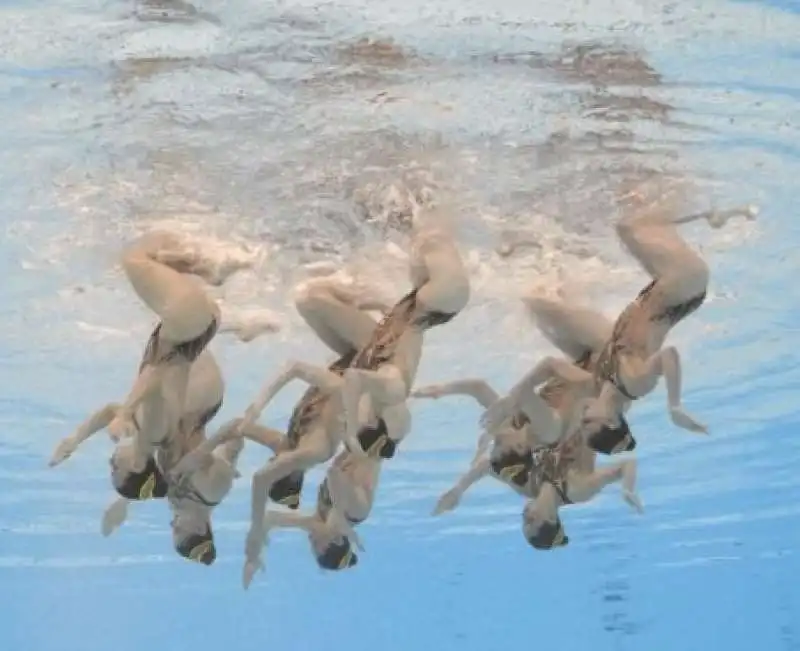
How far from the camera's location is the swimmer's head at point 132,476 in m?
7.62

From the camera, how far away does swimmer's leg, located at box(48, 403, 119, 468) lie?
7227 millimetres

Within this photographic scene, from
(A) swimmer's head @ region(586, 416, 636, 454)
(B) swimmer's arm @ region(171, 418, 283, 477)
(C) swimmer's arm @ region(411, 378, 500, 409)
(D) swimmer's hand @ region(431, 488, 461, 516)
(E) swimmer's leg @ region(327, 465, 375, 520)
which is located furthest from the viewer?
(E) swimmer's leg @ region(327, 465, 375, 520)

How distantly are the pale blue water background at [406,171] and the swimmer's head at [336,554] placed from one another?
92.4 inches

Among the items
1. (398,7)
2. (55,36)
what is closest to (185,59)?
(55,36)

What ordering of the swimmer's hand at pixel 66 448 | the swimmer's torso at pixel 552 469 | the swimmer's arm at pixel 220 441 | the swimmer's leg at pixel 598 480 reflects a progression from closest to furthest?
the swimmer's hand at pixel 66 448 < the swimmer's arm at pixel 220 441 < the swimmer's leg at pixel 598 480 < the swimmer's torso at pixel 552 469

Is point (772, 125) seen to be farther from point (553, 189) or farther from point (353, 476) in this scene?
point (353, 476)

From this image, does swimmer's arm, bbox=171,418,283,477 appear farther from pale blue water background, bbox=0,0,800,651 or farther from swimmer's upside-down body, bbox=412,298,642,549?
pale blue water background, bbox=0,0,800,651

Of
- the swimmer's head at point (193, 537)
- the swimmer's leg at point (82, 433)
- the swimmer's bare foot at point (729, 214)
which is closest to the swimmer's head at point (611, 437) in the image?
the swimmer's bare foot at point (729, 214)

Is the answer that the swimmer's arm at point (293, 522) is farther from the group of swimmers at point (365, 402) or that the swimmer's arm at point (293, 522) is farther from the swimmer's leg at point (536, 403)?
the swimmer's leg at point (536, 403)

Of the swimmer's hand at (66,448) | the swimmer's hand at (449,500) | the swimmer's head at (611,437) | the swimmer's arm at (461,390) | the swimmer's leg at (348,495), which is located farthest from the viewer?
the swimmer's leg at (348,495)

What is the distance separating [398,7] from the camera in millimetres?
6703

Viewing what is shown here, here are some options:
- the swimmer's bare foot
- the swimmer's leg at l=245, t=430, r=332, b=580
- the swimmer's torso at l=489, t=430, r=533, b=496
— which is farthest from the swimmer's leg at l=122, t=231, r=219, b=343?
the swimmer's bare foot

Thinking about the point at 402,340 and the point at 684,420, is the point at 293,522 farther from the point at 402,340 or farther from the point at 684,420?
the point at 684,420

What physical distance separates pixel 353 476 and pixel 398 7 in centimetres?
322
